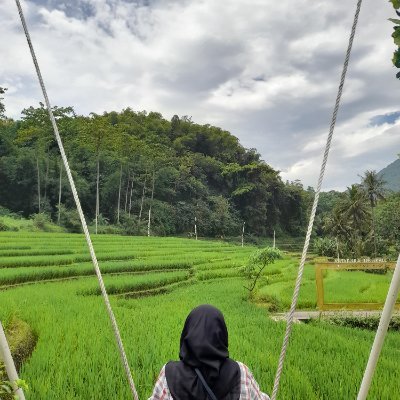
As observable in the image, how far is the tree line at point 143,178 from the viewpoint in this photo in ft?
134

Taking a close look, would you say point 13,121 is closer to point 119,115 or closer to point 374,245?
point 119,115

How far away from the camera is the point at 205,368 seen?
63.3 inches

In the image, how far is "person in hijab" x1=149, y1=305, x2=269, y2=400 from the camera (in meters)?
1.59

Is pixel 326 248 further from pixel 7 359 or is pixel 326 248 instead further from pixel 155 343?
pixel 7 359

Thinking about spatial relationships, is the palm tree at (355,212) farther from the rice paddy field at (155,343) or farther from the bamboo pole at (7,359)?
the bamboo pole at (7,359)

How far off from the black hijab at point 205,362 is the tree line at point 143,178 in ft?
91.8

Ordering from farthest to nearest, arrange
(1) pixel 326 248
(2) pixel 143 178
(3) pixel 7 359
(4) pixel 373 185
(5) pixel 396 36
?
(2) pixel 143 178 < (1) pixel 326 248 < (4) pixel 373 185 < (3) pixel 7 359 < (5) pixel 396 36

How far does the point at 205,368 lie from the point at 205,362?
41mm

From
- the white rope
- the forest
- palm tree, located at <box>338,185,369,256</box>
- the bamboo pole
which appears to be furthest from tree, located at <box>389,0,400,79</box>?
palm tree, located at <box>338,185,369,256</box>

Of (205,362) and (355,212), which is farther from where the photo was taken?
(355,212)

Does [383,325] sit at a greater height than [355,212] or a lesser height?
lesser

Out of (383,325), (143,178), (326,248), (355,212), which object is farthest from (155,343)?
(143,178)

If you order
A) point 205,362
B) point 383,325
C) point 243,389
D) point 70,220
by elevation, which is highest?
point 70,220

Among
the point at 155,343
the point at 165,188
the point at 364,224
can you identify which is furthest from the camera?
the point at 165,188
